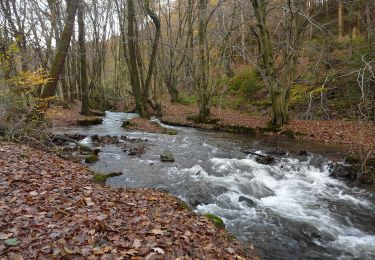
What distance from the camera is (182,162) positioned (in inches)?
472

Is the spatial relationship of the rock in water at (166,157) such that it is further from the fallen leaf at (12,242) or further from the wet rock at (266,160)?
the fallen leaf at (12,242)

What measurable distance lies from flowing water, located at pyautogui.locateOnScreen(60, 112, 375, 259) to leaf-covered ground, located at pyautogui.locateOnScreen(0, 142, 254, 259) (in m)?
1.09

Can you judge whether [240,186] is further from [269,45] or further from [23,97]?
[269,45]

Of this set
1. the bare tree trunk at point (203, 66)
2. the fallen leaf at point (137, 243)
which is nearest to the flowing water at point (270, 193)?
the fallen leaf at point (137, 243)

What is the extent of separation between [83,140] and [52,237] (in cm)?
1012

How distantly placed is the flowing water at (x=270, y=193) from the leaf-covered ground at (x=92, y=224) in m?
1.09

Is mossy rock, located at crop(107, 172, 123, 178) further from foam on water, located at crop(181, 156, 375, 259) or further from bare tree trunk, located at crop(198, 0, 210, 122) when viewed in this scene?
bare tree trunk, located at crop(198, 0, 210, 122)

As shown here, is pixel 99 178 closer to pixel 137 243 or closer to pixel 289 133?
pixel 137 243

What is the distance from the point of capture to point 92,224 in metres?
5.30

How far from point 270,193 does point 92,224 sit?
19.5 feet

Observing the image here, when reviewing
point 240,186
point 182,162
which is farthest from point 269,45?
point 240,186

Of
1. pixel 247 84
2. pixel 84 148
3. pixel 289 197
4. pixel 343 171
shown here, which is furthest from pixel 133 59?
pixel 289 197

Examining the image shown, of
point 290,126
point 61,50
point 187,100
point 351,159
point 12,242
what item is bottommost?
point 351,159

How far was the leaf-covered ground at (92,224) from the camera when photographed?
454 cm
